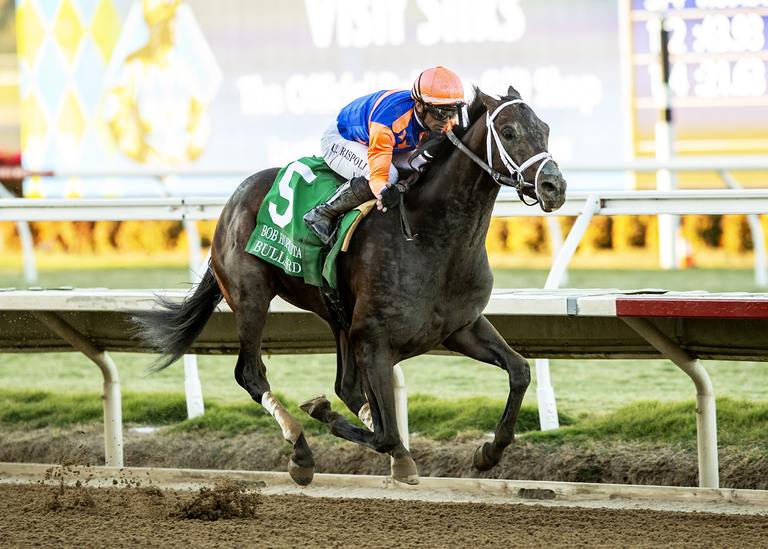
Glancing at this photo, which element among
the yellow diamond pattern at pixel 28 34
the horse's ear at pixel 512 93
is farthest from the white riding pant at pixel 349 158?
the yellow diamond pattern at pixel 28 34

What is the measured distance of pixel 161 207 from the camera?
5730 mm

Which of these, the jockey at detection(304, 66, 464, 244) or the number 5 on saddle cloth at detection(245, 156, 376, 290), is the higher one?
the jockey at detection(304, 66, 464, 244)

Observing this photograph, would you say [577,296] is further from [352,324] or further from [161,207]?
[161,207]

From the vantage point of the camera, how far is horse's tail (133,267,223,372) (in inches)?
193

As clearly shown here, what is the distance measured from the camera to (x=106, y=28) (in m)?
13.1

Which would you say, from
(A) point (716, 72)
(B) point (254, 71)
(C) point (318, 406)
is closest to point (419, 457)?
(C) point (318, 406)

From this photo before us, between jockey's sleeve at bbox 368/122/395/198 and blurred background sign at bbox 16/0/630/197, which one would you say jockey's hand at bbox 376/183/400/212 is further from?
blurred background sign at bbox 16/0/630/197

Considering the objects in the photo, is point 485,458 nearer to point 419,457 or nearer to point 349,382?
point 349,382

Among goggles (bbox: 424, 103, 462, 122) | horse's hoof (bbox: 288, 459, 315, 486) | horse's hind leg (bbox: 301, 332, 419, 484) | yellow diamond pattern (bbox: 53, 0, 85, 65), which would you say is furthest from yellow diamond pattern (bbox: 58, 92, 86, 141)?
goggles (bbox: 424, 103, 462, 122)

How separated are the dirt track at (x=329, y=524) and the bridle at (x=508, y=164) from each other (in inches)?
40.1

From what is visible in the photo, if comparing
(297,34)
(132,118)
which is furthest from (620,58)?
(132,118)

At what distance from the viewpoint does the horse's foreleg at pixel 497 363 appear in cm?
436

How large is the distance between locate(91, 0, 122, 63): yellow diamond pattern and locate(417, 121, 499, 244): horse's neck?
9.37 meters

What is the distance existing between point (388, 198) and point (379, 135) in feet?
0.64
